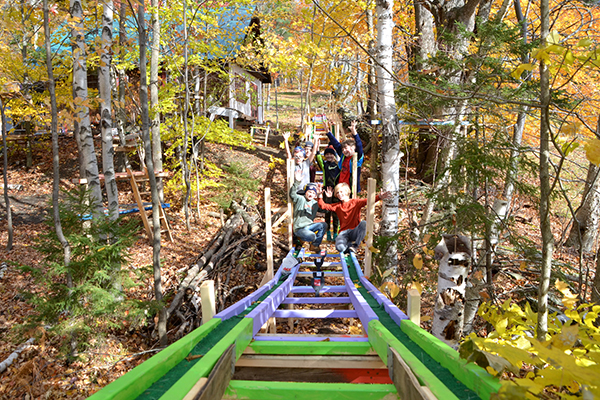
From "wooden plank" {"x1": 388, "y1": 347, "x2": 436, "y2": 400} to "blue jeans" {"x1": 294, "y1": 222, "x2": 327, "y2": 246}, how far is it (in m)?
3.74

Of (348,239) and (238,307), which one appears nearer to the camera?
(238,307)

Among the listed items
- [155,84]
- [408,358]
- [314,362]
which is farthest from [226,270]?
[408,358]

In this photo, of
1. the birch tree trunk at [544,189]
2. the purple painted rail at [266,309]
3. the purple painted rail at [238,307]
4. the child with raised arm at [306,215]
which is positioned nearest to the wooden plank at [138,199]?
the child with raised arm at [306,215]

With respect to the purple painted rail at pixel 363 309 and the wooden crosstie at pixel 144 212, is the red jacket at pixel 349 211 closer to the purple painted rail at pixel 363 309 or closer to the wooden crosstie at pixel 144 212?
the purple painted rail at pixel 363 309

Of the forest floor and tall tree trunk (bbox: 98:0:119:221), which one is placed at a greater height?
tall tree trunk (bbox: 98:0:119:221)

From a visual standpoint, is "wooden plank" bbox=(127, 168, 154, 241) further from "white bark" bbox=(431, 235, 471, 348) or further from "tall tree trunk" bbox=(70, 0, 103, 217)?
"white bark" bbox=(431, 235, 471, 348)

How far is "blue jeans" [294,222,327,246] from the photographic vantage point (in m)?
5.63

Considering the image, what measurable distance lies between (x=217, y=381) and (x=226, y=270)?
5.98m

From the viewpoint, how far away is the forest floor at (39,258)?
180 inches

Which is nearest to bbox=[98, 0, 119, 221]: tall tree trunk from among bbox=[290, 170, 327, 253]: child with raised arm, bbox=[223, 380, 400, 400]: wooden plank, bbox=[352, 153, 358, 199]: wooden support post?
bbox=[290, 170, 327, 253]: child with raised arm

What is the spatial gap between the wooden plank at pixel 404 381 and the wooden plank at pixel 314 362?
290 millimetres

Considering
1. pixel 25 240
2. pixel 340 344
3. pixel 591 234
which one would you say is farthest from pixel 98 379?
pixel 591 234

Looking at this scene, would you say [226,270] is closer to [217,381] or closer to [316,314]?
[316,314]

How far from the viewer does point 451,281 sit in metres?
2.86
